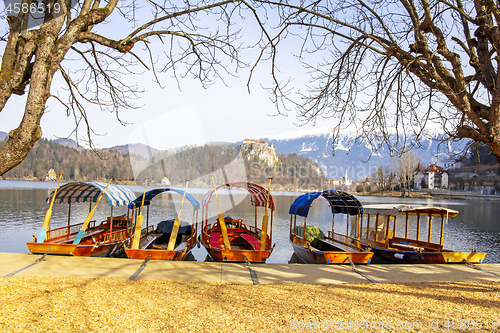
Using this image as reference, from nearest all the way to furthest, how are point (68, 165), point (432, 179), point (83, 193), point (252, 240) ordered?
point (252, 240) → point (83, 193) → point (432, 179) → point (68, 165)

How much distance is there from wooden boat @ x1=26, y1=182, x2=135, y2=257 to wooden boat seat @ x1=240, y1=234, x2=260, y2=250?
19.1 feet

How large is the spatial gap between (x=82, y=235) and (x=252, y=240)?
7.57 meters

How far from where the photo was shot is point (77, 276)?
793cm

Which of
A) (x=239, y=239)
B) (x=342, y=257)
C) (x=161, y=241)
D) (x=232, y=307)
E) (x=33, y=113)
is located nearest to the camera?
(x=33, y=113)

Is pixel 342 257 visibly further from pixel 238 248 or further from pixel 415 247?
pixel 238 248

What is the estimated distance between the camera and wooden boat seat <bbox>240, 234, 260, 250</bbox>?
1434 centimetres

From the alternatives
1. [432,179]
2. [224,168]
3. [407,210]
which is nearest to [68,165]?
[224,168]

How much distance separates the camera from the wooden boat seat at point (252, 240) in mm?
14344

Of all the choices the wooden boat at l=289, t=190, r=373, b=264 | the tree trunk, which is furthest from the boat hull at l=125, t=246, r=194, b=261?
the tree trunk

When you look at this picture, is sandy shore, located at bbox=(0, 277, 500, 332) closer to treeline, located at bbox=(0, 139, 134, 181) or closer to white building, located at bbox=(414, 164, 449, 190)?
treeline, located at bbox=(0, 139, 134, 181)

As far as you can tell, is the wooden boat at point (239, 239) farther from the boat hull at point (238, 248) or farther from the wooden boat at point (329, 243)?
the wooden boat at point (329, 243)

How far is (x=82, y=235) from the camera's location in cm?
1423

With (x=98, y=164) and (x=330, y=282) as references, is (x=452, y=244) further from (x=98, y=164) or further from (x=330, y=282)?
(x=98, y=164)

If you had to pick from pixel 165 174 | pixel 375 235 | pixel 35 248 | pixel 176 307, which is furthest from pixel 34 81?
pixel 165 174
